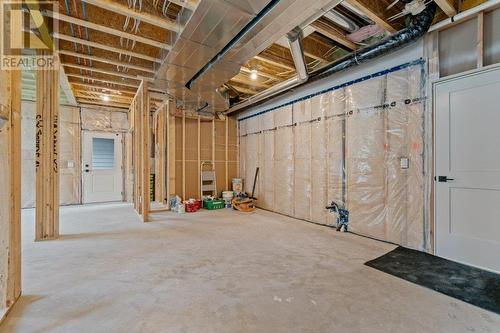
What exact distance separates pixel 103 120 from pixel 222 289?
6.89 metres

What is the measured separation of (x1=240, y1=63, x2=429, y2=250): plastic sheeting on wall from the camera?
3.10 m

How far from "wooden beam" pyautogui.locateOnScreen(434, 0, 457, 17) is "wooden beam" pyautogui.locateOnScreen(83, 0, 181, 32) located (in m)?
2.85

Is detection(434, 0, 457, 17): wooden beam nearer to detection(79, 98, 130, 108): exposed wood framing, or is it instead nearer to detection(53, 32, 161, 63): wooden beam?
detection(53, 32, 161, 63): wooden beam

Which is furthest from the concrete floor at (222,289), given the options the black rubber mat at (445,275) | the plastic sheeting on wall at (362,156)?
the plastic sheeting on wall at (362,156)

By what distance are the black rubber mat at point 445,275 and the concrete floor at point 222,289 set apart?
0.14 m

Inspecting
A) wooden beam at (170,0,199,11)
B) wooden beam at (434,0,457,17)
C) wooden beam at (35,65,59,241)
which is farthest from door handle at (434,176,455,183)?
wooden beam at (35,65,59,241)

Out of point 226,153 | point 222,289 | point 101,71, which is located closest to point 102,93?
point 101,71

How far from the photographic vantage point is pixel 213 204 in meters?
5.94

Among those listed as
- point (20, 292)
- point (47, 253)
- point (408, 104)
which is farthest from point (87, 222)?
point (408, 104)

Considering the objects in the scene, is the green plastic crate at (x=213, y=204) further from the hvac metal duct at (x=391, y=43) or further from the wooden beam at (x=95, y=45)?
the hvac metal duct at (x=391, y=43)

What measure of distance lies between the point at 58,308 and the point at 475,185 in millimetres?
4157

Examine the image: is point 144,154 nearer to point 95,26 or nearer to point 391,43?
point 95,26

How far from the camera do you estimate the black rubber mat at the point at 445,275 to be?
1990 millimetres

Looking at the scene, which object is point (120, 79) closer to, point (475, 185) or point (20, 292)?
point (20, 292)
